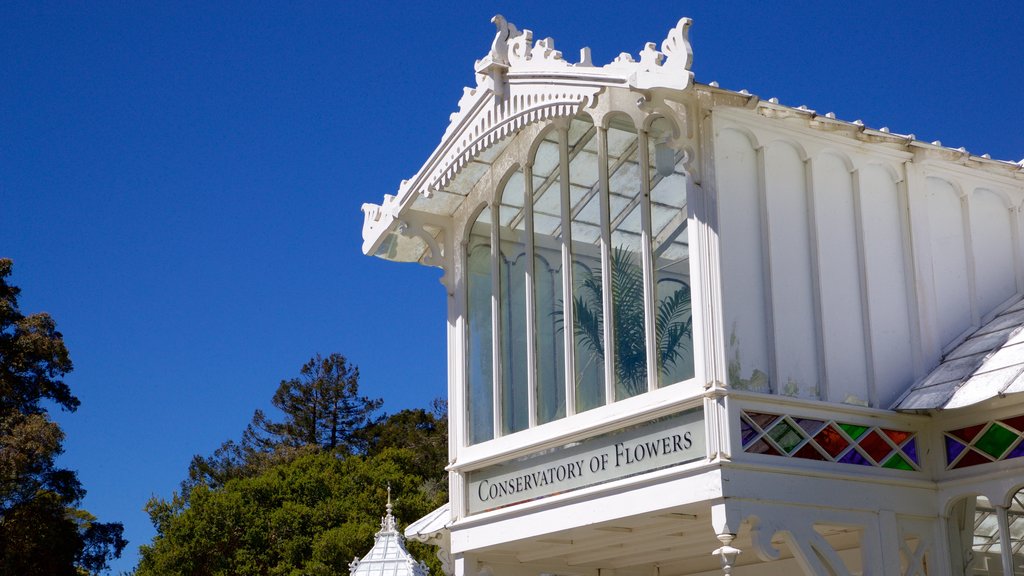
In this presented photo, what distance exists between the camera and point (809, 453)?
11445 mm

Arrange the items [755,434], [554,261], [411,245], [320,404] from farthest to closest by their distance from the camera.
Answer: [320,404]
[411,245]
[554,261]
[755,434]

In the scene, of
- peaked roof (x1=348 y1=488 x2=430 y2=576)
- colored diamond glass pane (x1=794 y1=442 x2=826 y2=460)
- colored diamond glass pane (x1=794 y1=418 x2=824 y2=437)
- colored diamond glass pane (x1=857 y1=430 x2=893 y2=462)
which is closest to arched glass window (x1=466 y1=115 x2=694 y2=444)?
colored diamond glass pane (x1=794 y1=418 x2=824 y2=437)

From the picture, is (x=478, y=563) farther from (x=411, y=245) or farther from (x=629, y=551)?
(x=411, y=245)

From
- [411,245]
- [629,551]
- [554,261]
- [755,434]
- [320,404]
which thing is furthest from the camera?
[320,404]

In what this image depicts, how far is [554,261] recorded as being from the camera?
13375 millimetres

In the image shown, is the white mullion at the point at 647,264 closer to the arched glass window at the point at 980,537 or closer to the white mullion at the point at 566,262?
the white mullion at the point at 566,262

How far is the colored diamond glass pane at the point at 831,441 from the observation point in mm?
11531

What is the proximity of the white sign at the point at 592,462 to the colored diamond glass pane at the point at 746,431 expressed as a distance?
12.4 inches

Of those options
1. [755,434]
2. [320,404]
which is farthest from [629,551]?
[320,404]

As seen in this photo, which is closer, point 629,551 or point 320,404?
point 629,551

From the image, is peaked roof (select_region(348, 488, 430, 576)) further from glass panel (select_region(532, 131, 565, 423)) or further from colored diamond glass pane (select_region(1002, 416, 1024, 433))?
colored diamond glass pane (select_region(1002, 416, 1024, 433))

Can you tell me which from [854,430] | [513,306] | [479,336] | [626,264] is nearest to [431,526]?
[479,336]

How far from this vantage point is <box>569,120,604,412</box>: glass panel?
41.4 ft

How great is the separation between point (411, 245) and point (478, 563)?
380 cm
